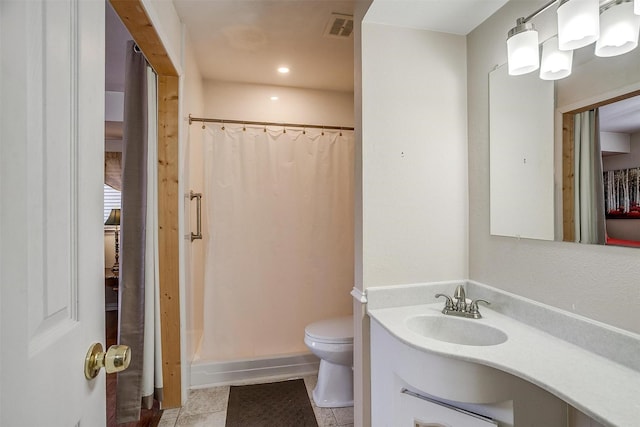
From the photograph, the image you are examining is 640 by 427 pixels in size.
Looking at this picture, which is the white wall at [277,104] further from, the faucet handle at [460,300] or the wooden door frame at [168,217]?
the faucet handle at [460,300]

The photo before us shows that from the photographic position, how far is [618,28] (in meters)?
1.00

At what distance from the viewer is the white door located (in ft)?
1.44

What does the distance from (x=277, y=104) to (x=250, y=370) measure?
90.5 inches

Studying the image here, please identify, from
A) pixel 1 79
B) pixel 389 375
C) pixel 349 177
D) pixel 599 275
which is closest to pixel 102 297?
pixel 1 79

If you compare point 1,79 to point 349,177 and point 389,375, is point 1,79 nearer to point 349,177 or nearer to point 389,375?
point 389,375

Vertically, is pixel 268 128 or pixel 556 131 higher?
pixel 268 128

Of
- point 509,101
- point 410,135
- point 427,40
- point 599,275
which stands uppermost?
point 427,40

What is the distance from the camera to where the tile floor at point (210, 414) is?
1.83m

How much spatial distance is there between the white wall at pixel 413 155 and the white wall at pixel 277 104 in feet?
5.03

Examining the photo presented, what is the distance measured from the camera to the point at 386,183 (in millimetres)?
1539

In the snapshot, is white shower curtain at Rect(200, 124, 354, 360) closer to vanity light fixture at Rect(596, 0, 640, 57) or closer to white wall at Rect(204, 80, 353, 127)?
white wall at Rect(204, 80, 353, 127)

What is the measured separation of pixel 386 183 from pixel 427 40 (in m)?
0.78

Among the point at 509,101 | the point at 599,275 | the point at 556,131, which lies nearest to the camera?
the point at 599,275

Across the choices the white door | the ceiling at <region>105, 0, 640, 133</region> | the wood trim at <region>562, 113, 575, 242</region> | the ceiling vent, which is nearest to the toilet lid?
the wood trim at <region>562, 113, 575, 242</region>
